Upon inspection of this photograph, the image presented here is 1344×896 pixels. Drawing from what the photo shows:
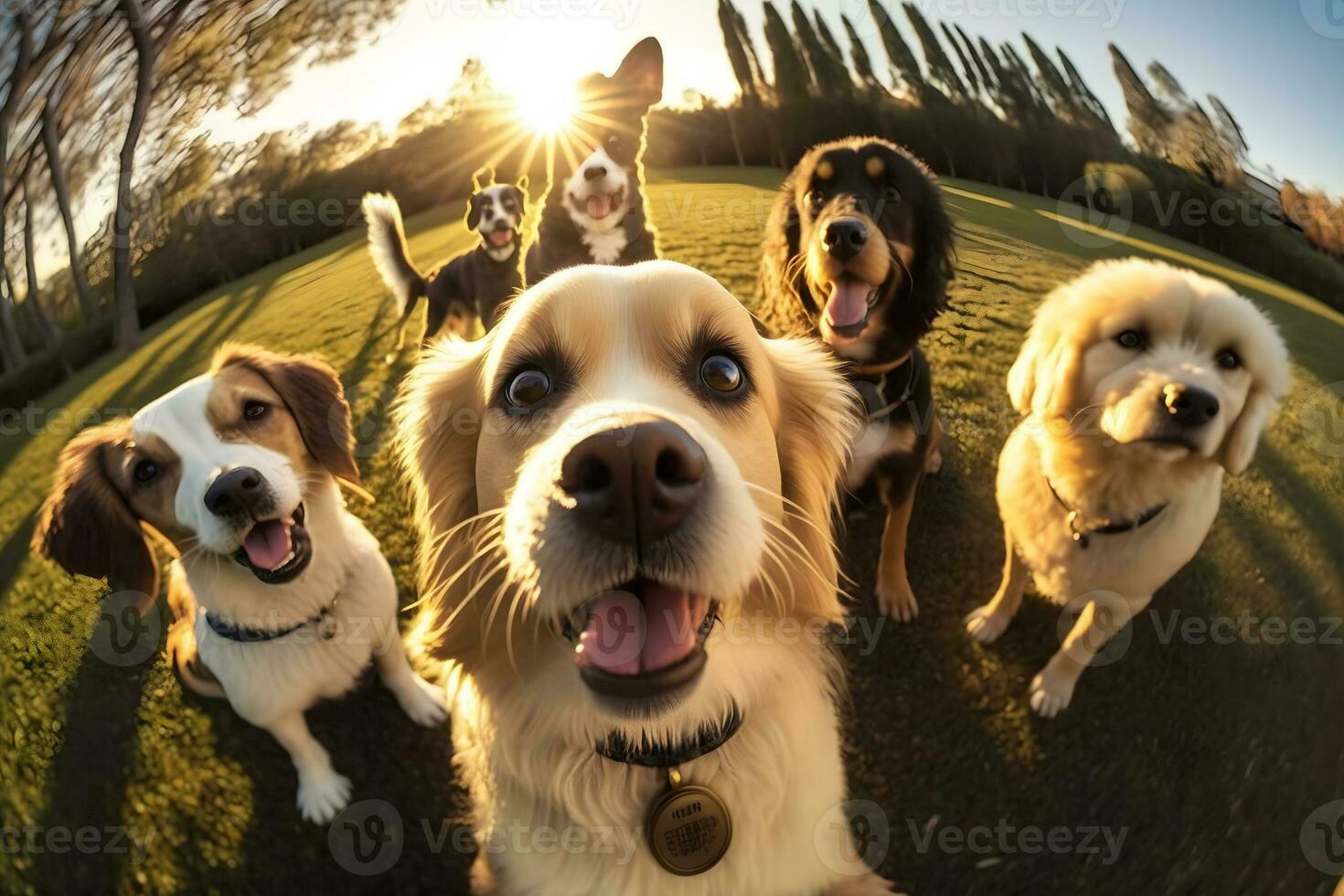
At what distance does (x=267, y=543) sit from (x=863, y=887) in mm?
2091

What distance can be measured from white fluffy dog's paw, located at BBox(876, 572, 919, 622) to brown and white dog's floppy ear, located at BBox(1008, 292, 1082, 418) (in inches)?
31.2

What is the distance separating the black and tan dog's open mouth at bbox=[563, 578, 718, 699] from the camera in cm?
131

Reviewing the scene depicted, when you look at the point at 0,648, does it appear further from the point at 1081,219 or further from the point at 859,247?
the point at 1081,219

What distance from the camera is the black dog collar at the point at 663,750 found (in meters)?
1.62

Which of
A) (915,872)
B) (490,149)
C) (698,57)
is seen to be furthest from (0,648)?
(915,872)

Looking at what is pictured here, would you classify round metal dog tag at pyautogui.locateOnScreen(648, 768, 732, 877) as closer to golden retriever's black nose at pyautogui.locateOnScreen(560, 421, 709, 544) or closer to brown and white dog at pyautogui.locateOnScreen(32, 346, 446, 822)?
golden retriever's black nose at pyautogui.locateOnScreen(560, 421, 709, 544)

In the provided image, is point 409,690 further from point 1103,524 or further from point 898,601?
point 1103,524

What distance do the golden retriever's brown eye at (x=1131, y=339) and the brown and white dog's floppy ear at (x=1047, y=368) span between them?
0.37 ft

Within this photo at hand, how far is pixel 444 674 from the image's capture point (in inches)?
79.7

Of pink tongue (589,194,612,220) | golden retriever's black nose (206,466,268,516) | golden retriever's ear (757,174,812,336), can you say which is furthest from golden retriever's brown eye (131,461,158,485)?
golden retriever's ear (757,174,812,336)

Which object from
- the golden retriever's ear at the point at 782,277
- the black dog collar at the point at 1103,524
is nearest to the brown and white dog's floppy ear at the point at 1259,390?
the black dog collar at the point at 1103,524

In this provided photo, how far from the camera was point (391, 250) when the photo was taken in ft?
6.59

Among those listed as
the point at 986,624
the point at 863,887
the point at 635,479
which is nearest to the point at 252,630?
the point at 635,479

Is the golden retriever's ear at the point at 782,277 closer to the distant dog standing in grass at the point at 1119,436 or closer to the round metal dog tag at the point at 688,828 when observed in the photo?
the distant dog standing in grass at the point at 1119,436
